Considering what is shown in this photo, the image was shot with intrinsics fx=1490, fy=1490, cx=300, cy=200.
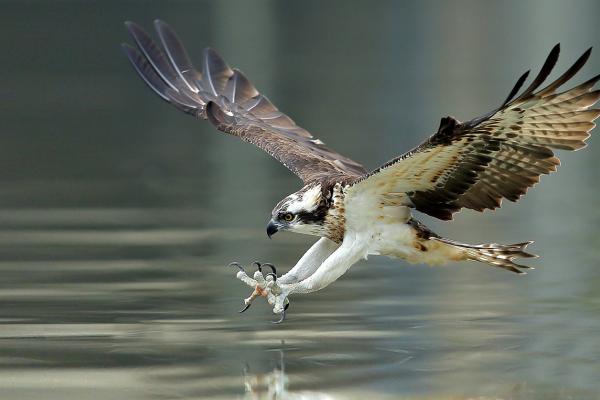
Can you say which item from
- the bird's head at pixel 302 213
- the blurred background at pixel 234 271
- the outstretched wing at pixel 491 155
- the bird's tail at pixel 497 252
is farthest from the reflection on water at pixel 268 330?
the outstretched wing at pixel 491 155

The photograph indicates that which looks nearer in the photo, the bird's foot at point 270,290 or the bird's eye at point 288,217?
the bird's foot at point 270,290

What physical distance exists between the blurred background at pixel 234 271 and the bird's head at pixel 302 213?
701mm

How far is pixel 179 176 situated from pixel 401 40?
22475 millimetres

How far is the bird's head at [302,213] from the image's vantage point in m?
10.6

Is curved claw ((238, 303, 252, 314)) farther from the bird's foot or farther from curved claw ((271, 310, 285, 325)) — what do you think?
curved claw ((271, 310, 285, 325))

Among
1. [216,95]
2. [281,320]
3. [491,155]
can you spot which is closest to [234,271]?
[216,95]

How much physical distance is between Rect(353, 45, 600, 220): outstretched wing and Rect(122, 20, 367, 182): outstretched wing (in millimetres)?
1943

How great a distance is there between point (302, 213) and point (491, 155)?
141cm

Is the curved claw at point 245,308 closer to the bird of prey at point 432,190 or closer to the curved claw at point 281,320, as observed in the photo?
the bird of prey at point 432,190

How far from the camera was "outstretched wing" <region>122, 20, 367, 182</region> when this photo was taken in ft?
42.0

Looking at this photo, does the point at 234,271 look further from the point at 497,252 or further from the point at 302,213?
the point at 497,252

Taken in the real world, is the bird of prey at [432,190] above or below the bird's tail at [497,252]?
above

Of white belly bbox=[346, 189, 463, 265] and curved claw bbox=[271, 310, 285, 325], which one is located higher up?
white belly bbox=[346, 189, 463, 265]

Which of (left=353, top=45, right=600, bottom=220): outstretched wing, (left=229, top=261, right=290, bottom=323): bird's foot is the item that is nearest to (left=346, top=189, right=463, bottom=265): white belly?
(left=353, top=45, right=600, bottom=220): outstretched wing
